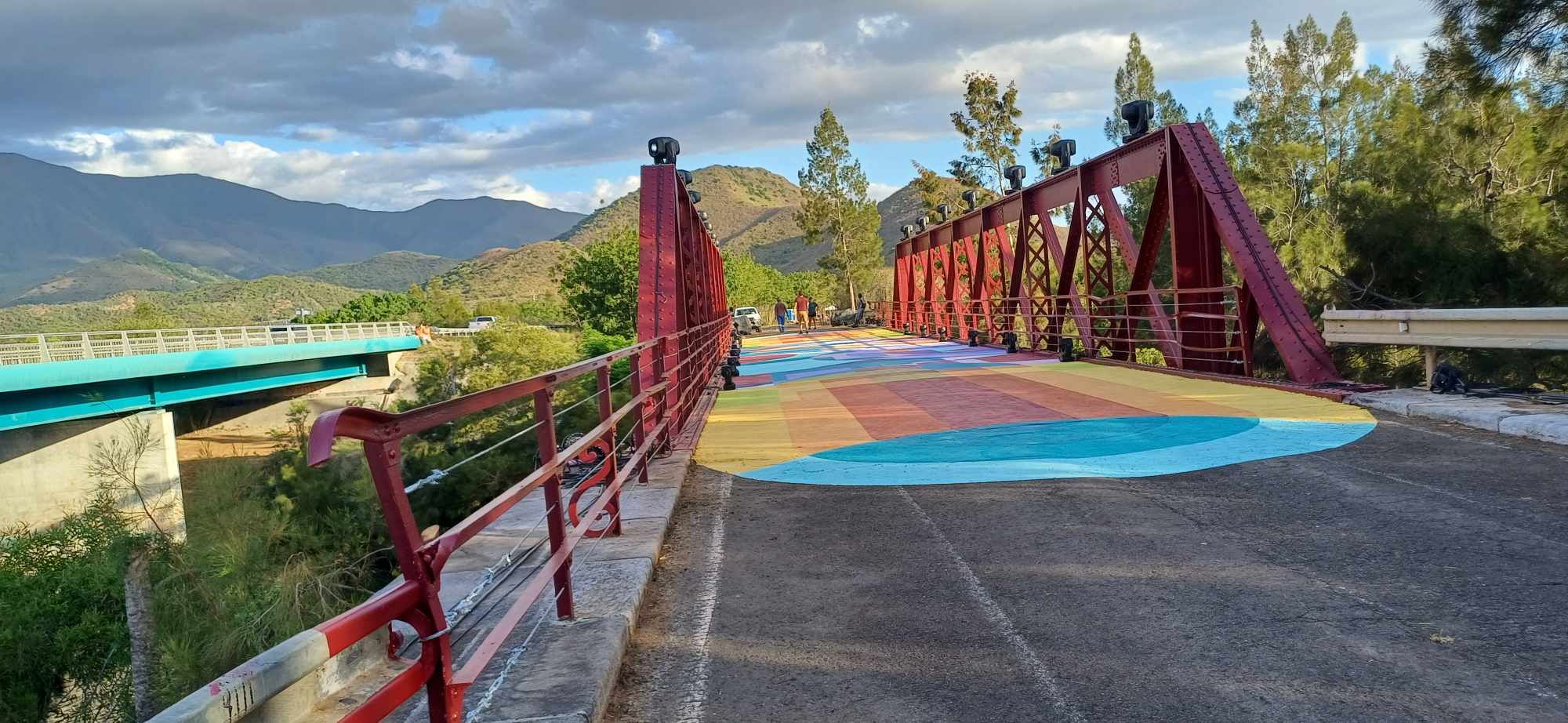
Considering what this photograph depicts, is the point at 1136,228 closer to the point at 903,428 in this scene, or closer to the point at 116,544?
the point at 903,428

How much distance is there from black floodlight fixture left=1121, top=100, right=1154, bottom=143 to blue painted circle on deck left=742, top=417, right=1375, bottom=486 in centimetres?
612

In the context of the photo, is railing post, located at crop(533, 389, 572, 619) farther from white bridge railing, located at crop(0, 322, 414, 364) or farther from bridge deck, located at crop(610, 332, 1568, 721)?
white bridge railing, located at crop(0, 322, 414, 364)

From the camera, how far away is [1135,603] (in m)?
4.08

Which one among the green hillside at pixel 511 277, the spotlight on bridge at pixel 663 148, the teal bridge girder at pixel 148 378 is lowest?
the teal bridge girder at pixel 148 378

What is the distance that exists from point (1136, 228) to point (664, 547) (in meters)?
30.8

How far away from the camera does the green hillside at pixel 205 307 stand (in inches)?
3940

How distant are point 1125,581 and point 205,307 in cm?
15681

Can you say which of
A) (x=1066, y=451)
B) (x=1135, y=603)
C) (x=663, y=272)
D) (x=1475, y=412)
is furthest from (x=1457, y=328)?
(x=663, y=272)

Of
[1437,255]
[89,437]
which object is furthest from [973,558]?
[89,437]

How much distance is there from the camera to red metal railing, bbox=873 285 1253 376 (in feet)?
41.0

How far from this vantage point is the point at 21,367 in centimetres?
2636

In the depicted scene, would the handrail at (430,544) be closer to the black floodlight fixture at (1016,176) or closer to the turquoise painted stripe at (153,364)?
the black floodlight fixture at (1016,176)

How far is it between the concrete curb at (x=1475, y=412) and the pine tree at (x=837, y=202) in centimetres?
6468

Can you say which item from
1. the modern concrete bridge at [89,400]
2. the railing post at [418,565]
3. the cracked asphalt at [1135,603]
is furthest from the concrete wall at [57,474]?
the railing post at [418,565]
